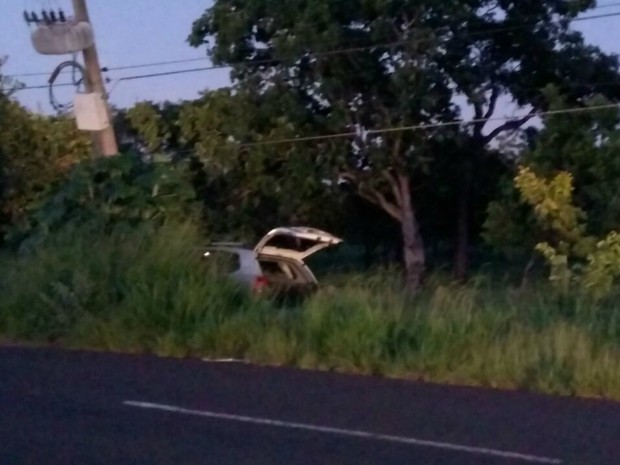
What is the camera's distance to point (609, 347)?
11742mm

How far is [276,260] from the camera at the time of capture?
20141 mm

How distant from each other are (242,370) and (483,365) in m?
2.11

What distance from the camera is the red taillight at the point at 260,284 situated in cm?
1600

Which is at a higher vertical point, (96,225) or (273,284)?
(96,225)

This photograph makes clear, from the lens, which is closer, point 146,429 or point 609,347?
point 146,429

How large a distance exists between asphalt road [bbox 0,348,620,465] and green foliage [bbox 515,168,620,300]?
22.3ft

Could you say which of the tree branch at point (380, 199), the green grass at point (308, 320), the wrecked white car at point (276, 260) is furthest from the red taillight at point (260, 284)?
the tree branch at point (380, 199)

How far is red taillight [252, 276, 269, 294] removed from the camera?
52.5 ft

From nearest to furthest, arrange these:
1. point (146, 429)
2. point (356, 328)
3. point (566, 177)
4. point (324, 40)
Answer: point (146, 429)
point (356, 328)
point (566, 177)
point (324, 40)

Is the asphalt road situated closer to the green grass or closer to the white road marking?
the white road marking

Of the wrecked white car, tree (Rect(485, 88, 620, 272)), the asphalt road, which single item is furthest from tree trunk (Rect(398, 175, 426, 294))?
the asphalt road

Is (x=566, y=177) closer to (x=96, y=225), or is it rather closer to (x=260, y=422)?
(x=96, y=225)

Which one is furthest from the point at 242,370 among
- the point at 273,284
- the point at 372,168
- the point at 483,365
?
the point at 372,168

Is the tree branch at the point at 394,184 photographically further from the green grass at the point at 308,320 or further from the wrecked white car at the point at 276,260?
the green grass at the point at 308,320
